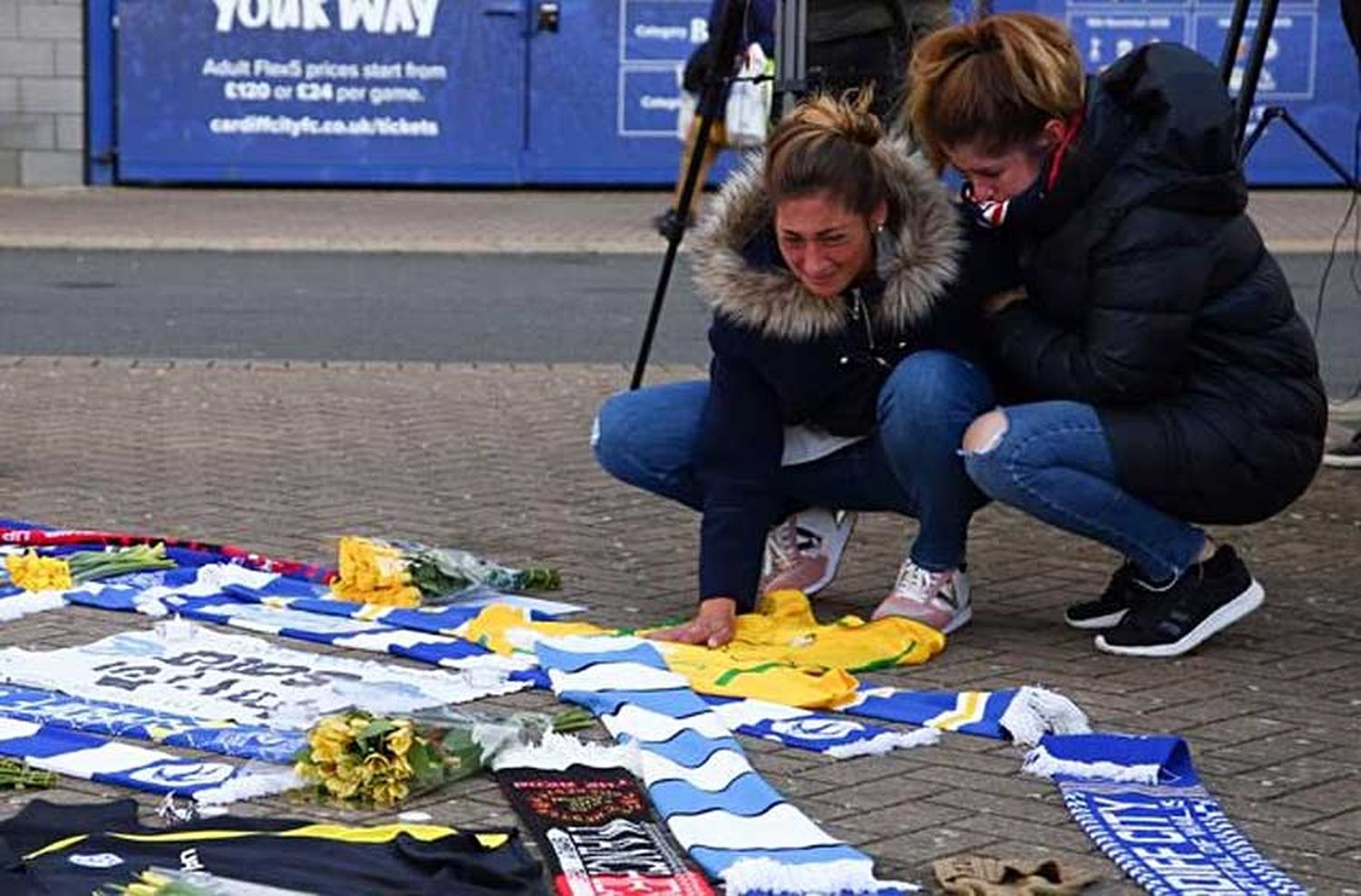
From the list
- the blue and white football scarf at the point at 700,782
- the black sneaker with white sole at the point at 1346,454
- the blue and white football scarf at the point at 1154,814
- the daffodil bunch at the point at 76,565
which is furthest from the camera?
the black sneaker with white sole at the point at 1346,454

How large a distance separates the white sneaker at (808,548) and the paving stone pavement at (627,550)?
3.2 inches

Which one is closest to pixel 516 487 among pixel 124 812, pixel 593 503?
pixel 593 503

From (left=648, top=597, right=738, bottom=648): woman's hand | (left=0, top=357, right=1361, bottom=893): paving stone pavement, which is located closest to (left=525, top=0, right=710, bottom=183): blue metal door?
(left=0, top=357, right=1361, bottom=893): paving stone pavement

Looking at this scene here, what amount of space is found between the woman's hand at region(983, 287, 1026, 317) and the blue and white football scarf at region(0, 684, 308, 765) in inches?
69.7

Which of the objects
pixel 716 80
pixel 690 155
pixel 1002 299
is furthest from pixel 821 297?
pixel 690 155

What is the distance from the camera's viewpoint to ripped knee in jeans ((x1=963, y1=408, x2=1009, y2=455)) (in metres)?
5.57

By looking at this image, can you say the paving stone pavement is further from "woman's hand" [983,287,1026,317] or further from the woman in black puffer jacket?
"woman's hand" [983,287,1026,317]

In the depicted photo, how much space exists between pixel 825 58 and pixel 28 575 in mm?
2928

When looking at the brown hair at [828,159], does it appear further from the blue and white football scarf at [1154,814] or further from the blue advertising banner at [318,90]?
the blue advertising banner at [318,90]

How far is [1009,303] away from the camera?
574cm

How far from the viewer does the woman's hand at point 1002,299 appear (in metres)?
5.75

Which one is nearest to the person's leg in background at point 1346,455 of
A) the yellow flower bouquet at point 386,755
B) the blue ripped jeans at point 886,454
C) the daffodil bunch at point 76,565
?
the blue ripped jeans at point 886,454

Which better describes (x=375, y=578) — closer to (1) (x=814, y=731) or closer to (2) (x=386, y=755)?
(1) (x=814, y=731)

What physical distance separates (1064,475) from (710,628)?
0.77m
